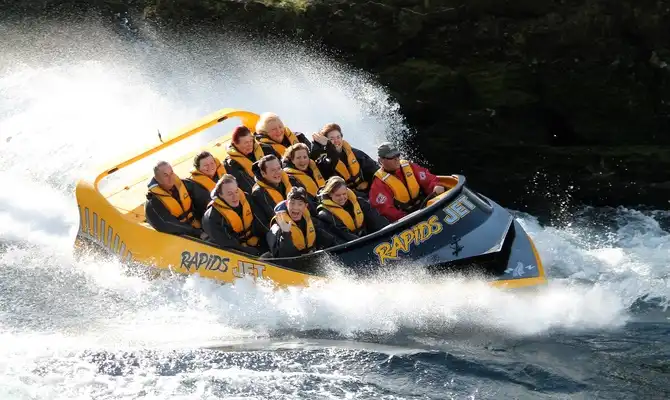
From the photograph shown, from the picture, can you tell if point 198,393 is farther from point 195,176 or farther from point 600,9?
point 600,9

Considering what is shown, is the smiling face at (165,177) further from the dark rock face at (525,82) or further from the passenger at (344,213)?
the dark rock face at (525,82)

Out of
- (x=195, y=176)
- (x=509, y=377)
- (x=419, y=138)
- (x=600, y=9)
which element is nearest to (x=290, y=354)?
(x=509, y=377)

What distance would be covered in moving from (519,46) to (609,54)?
138 centimetres

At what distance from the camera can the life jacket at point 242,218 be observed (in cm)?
921

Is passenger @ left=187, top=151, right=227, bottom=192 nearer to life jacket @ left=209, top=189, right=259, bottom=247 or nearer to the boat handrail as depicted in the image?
life jacket @ left=209, top=189, right=259, bottom=247

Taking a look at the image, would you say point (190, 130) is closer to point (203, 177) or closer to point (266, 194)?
point (203, 177)

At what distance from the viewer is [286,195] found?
377 inches

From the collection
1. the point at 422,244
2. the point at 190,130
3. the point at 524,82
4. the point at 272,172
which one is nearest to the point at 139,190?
the point at 190,130

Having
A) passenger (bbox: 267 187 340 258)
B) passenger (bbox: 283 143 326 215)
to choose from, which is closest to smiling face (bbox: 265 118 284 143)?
passenger (bbox: 283 143 326 215)

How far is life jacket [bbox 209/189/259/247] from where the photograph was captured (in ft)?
30.2

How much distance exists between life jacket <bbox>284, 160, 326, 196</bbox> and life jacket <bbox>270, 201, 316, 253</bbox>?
975 millimetres

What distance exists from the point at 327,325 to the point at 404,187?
70.0 inches

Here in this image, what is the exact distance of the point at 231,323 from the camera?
29.1 ft

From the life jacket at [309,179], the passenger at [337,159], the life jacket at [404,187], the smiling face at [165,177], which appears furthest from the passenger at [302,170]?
the smiling face at [165,177]
